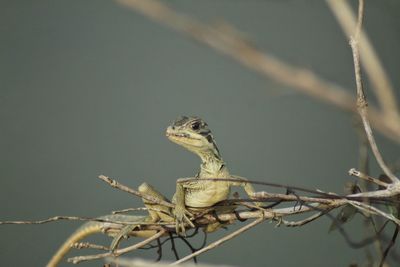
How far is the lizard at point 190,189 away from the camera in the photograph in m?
1.73

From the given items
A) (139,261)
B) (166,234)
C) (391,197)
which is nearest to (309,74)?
(139,261)

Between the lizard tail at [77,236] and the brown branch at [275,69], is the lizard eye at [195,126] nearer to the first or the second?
the lizard tail at [77,236]

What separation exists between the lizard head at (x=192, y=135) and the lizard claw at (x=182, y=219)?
270mm

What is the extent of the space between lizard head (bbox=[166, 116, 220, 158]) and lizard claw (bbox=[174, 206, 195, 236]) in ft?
0.89

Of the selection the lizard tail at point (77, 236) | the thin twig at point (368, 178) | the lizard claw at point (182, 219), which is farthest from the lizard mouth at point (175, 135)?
the thin twig at point (368, 178)

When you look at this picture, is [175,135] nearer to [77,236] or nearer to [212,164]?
[212,164]

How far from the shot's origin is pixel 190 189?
1.87 meters

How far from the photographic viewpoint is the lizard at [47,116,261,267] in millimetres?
1726

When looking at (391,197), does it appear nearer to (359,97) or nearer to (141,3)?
(359,97)

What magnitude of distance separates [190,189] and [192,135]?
7.8 inches

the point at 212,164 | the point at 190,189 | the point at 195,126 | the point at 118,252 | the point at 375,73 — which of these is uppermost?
the point at 195,126

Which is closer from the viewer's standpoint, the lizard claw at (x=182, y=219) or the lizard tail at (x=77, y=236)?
the lizard claw at (x=182, y=219)


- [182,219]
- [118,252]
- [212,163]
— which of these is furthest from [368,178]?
[212,163]

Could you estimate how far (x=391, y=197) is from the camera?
3.62 ft
